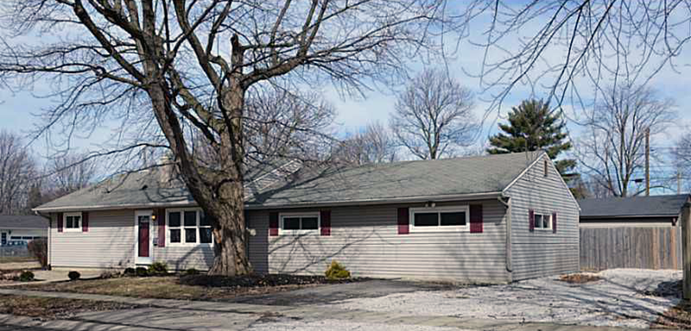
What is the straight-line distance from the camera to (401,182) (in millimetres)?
21828

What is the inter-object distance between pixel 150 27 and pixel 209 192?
446 cm

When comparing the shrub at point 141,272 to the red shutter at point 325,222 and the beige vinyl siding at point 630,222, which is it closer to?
the red shutter at point 325,222

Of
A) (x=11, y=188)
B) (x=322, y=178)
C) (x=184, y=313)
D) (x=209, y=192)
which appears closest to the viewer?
(x=184, y=313)

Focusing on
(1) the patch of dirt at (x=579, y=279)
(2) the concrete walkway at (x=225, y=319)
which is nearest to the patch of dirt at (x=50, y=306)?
(2) the concrete walkway at (x=225, y=319)

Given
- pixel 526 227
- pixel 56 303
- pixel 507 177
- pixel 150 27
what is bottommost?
pixel 56 303

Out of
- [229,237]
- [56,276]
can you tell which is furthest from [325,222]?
[56,276]

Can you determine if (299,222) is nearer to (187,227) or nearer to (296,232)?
(296,232)

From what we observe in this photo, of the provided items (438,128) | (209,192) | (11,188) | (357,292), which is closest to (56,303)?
(209,192)

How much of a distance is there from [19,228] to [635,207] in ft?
137

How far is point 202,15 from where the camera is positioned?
643 inches

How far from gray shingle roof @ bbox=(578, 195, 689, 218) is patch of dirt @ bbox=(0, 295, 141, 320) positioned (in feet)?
76.4

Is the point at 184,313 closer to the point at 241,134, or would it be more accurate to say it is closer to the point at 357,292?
the point at 357,292

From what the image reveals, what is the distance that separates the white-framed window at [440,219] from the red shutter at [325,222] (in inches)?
112

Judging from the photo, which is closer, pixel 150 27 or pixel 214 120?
pixel 150 27
